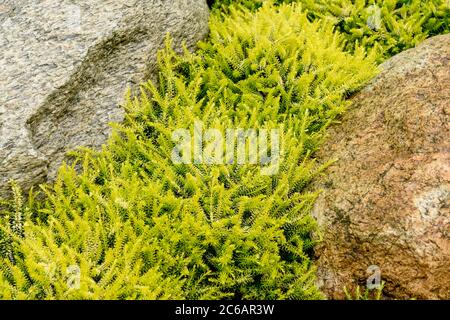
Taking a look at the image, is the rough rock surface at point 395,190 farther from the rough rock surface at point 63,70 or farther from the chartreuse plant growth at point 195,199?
the rough rock surface at point 63,70

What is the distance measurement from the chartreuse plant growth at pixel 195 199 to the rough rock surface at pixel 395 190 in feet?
0.48

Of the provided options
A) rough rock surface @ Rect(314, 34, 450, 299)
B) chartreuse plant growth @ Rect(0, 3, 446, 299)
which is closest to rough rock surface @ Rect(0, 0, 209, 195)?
chartreuse plant growth @ Rect(0, 3, 446, 299)

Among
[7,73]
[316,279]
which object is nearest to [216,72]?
[7,73]

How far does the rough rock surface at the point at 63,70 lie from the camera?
10.7 feet

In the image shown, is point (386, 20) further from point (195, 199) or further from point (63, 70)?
point (63, 70)

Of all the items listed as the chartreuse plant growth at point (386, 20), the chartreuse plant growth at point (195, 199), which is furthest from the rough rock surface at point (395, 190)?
the chartreuse plant growth at point (386, 20)

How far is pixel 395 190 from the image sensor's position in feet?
9.87

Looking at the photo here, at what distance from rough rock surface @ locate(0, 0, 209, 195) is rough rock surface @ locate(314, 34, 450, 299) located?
1525 mm

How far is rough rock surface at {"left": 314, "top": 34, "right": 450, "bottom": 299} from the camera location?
283 centimetres

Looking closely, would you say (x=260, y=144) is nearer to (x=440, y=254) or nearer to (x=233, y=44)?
(x=233, y=44)

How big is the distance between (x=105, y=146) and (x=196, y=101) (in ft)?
2.75

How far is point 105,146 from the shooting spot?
137 inches

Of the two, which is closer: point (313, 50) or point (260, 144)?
point (260, 144)

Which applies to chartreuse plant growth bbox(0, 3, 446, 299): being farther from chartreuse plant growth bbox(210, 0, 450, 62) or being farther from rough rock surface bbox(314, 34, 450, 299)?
chartreuse plant growth bbox(210, 0, 450, 62)
